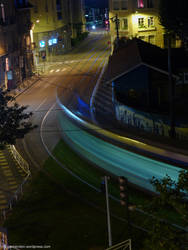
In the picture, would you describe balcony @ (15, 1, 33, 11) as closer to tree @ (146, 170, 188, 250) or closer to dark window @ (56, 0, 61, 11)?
dark window @ (56, 0, 61, 11)

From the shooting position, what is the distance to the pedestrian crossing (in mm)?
26661

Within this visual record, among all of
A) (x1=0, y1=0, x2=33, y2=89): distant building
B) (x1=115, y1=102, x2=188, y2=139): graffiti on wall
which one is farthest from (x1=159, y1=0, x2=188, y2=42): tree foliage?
(x1=115, y1=102, x2=188, y2=139): graffiti on wall

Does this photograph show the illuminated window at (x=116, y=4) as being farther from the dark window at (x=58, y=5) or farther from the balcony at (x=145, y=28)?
the dark window at (x=58, y=5)

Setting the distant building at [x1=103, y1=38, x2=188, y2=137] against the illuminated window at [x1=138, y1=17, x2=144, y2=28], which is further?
the illuminated window at [x1=138, y1=17, x2=144, y2=28]

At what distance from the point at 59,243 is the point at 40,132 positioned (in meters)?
21.8

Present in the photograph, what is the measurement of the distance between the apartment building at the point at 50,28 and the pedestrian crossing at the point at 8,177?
151ft

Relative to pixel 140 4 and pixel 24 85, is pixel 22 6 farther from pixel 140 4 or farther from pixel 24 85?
pixel 140 4

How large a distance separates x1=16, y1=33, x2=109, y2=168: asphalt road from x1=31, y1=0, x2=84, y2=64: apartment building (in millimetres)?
2487

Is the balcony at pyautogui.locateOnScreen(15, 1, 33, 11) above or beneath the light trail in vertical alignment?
above

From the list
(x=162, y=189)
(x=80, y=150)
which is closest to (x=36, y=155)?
(x=80, y=150)

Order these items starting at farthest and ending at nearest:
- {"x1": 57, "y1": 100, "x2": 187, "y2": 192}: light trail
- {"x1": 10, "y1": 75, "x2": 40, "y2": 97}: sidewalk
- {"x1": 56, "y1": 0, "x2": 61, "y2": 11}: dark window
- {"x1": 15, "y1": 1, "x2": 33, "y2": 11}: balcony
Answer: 1. {"x1": 56, "y1": 0, "x2": 61, "y2": 11}: dark window
2. {"x1": 15, "y1": 1, "x2": 33, "y2": 11}: balcony
3. {"x1": 10, "y1": 75, "x2": 40, "y2": 97}: sidewalk
4. {"x1": 57, "y1": 100, "x2": 187, "y2": 192}: light trail

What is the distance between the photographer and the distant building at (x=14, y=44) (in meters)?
59.5

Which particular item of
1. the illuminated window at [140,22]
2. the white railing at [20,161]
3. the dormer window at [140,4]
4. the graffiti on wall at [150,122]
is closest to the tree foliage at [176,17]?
the dormer window at [140,4]

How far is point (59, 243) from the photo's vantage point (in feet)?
67.3
